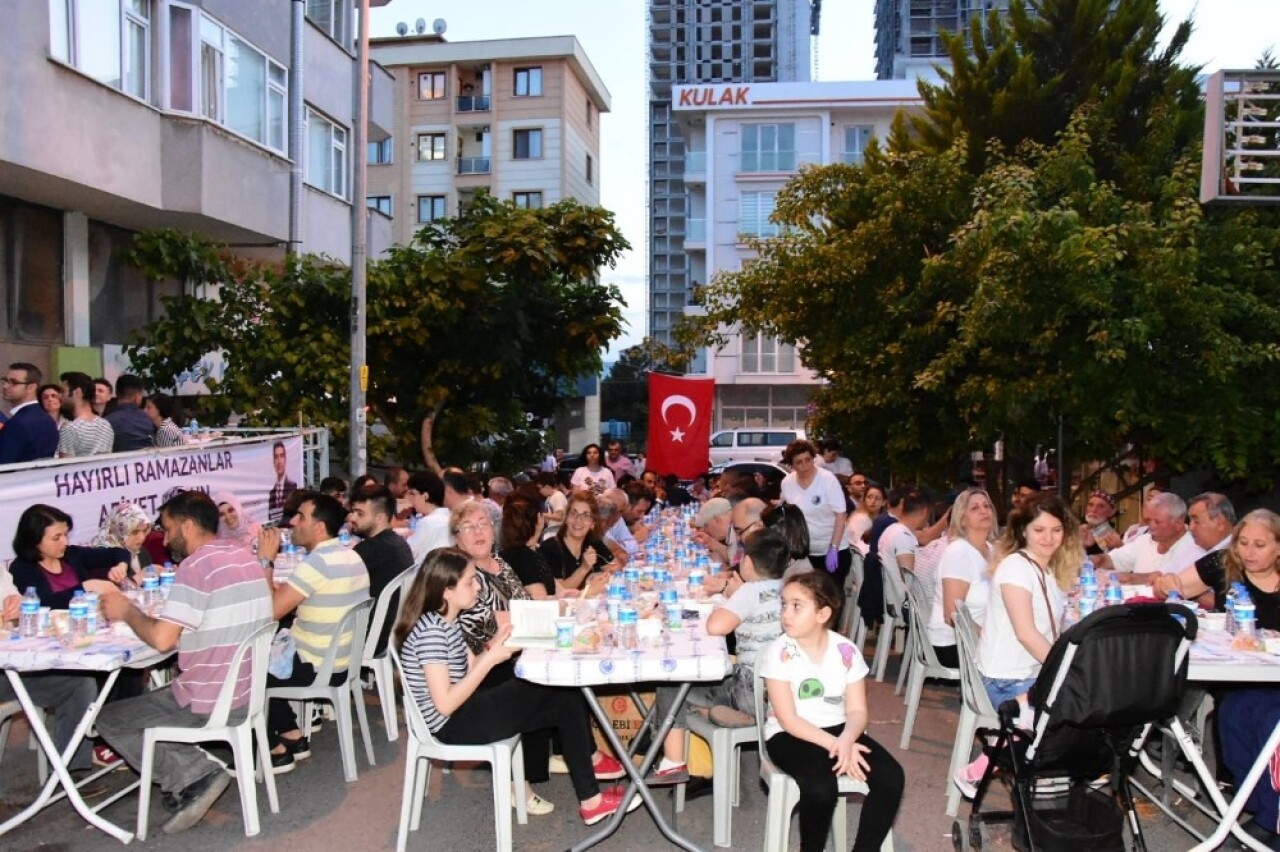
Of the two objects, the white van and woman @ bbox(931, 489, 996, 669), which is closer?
woman @ bbox(931, 489, 996, 669)

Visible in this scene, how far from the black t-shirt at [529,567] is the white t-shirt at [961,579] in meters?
2.23

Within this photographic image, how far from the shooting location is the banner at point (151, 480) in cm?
724

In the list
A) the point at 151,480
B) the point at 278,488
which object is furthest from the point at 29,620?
the point at 278,488

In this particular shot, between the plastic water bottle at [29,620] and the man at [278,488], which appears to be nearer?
the plastic water bottle at [29,620]

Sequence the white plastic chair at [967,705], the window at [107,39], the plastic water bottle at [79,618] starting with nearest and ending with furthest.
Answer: the white plastic chair at [967,705] → the plastic water bottle at [79,618] → the window at [107,39]

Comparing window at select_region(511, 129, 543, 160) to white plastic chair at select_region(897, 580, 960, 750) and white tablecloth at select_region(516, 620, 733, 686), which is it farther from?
white tablecloth at select_region(516, 620, 733, 686)

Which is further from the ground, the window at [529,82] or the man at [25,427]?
the window at [529,82]

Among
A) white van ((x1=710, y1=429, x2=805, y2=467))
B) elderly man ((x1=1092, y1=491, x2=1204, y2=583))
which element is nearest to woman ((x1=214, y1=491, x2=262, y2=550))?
elderly man ((x1=1092, y1=491, x2=1204, y2=583))

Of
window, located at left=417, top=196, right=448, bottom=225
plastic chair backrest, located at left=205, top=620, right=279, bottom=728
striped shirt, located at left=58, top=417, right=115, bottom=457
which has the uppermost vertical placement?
window, located at left=417, top=196, right=448, bottom=225

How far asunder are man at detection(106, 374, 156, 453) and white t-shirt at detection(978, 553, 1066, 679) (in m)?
6.96

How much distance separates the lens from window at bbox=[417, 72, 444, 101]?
40.6m

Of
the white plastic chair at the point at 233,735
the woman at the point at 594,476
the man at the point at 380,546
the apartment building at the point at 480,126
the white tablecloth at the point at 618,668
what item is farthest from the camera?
the apartment building at the point at 480,126

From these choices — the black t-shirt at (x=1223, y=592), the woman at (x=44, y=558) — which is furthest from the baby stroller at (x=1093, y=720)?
the woman at (x=44, y=558)

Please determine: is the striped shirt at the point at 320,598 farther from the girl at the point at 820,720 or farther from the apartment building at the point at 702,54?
the apartment building at the point at 702,54
